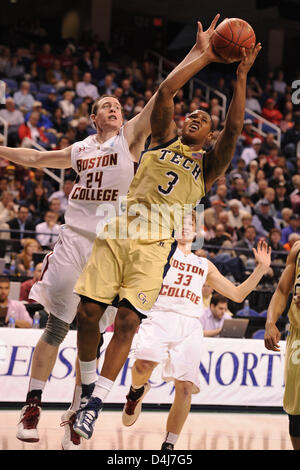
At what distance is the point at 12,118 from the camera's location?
14.0 metres

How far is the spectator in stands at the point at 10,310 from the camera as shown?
9.30m

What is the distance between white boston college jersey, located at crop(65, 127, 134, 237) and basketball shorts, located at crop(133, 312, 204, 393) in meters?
1.76

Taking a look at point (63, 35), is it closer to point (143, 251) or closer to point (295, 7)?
point (295, 7)

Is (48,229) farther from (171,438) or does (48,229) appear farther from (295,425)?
(295,425)

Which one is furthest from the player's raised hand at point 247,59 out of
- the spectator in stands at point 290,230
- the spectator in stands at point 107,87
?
the spectator in stands at point 107,87

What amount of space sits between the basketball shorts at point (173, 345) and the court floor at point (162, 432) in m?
0.82

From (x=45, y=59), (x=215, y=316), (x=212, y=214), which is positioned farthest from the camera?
(x=45, y=59)

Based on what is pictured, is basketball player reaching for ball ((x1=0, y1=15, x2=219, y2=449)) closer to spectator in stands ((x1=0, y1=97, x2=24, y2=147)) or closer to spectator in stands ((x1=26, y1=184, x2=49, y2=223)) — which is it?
spectator in stands ((x1=26, y1=184, x2=49, y2=223))

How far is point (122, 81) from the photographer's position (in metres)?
17.1

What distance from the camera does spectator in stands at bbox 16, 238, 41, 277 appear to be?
419 inches

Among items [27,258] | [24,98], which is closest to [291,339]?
[27,258]

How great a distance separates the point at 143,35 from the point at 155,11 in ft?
2.82

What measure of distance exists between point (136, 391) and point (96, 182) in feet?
6.97

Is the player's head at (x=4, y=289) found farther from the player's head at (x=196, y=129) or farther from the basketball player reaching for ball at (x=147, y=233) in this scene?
the player's head at (x=196, y=129)
